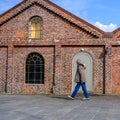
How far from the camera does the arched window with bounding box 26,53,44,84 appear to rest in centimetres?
2147

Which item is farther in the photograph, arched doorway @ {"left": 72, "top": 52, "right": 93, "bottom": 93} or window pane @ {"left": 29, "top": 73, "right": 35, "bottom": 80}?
window pane @ {"left": 29, "top": 73, "right": 35, "bottom": 80}

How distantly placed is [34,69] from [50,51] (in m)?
1.56

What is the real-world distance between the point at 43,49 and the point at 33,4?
3081 mm

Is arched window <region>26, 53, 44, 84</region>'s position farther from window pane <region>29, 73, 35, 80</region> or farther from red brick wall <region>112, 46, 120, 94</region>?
red brick wall <region>112, 46, 120, 94</region>

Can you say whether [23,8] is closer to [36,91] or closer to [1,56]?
[1,56]

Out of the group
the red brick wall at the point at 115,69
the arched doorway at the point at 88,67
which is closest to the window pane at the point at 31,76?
the arched doorway at the point at 88,67

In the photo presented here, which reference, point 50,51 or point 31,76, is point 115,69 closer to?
point 50,51

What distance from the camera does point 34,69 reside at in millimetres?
21594

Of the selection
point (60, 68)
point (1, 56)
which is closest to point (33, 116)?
point (60, 68)

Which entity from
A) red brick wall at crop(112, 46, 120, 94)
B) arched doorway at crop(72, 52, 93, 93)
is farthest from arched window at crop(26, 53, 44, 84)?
red brick wall at crop(112, 46, 120, 94)

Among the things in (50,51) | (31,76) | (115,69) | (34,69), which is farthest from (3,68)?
(115,69)

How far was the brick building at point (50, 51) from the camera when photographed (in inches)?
813

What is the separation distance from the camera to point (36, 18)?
72.3 ft

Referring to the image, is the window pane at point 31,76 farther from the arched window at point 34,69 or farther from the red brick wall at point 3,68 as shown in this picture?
the red brick wall at point 3,68
